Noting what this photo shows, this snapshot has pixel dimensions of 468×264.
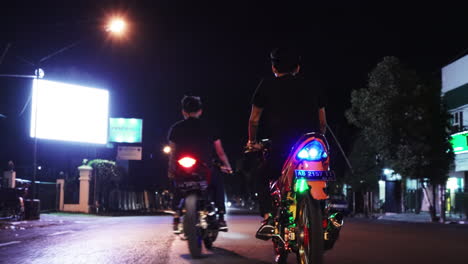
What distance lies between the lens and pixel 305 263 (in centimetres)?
456

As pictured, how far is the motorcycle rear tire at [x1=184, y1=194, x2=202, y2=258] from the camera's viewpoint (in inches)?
261

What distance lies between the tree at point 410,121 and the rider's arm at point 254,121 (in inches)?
872

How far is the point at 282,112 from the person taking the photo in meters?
5.37

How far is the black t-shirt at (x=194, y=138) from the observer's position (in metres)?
7.39

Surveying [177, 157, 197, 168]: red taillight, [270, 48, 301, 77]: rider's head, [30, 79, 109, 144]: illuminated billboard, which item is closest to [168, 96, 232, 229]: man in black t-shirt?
[177, 157, 197, 168]: red taillight

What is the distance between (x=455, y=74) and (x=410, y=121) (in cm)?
784

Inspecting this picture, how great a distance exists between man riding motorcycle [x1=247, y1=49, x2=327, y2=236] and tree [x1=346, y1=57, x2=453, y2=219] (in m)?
22.1

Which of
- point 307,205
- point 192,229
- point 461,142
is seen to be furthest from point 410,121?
point 307,205

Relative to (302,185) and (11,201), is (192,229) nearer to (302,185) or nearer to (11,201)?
(302,185)

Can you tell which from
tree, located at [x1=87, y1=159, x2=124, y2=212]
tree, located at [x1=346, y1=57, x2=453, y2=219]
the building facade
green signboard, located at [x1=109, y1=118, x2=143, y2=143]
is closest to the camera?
tree, located at [x1=87, y1=159, x2=124, y2=212]

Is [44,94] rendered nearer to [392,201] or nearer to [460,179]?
[392,201]

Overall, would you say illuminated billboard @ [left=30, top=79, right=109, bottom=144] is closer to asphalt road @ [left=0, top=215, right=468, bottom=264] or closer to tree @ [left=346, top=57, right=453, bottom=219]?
tree @ [left=346, top=57, right=453, bottom=219]

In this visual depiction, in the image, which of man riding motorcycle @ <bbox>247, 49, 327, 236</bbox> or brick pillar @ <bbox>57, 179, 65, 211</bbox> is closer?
man riding motorcycle @ <bbox>247, 49, 327, 236</bbox>

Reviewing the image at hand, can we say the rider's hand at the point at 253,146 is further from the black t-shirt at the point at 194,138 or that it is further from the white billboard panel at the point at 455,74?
the white billboard panel at the point at 455,74
